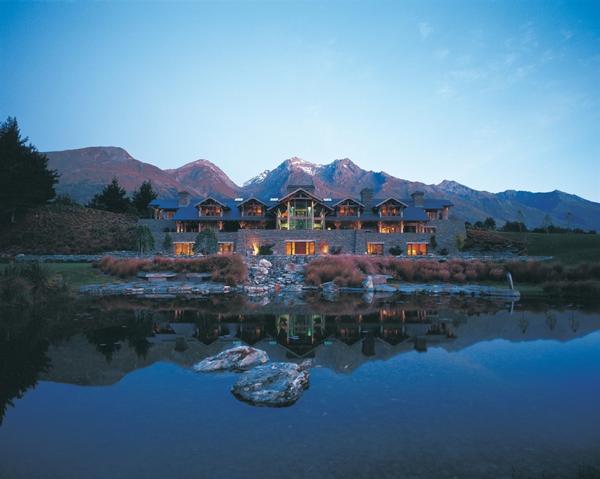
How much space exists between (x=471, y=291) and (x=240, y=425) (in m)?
21.6

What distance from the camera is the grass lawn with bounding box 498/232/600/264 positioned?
37.0 meters

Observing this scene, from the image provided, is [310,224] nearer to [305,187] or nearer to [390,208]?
[305,187]

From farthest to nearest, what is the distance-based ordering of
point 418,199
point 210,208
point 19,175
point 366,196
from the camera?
point 366,196
point 418,199
point 210,208
point 19,175

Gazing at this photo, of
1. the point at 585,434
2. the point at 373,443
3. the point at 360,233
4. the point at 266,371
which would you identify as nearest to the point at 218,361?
the point at 266,371

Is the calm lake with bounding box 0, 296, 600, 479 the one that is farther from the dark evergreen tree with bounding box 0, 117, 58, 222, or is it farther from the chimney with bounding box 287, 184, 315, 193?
the chimney with bounding box 287, 184, 315, 193

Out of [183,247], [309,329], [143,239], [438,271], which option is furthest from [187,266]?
[438,271]

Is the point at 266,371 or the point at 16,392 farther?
the point at 266,371

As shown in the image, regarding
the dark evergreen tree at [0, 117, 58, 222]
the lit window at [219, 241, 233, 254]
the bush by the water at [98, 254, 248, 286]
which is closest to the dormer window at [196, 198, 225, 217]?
the lit window at [219, 241, 233, 254]

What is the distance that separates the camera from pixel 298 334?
42.7 feet

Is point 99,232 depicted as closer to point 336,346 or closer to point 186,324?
point 186,324

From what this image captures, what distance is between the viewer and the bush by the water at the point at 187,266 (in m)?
27.4

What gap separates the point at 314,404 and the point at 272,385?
1.05 meters

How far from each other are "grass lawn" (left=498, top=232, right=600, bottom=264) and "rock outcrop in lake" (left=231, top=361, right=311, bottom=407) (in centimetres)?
3848

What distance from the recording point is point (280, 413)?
21.9 feet
